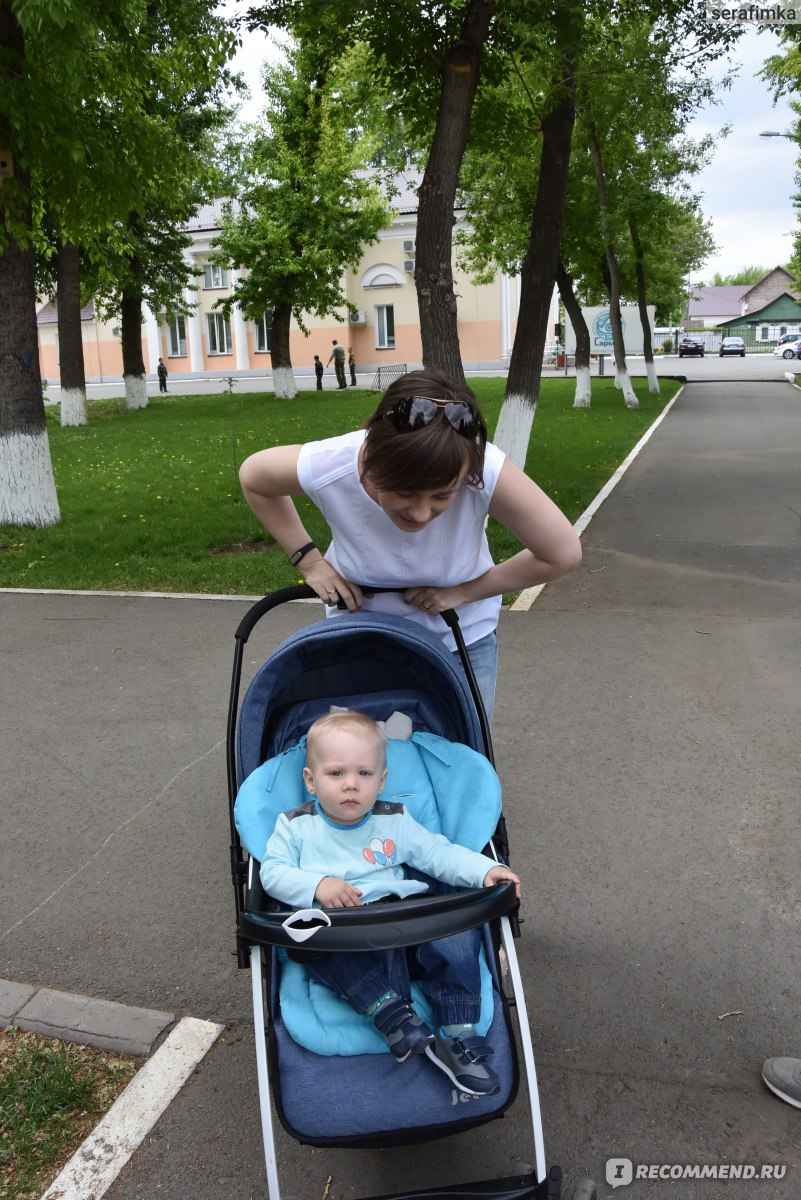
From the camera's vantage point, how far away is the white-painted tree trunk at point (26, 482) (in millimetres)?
9641

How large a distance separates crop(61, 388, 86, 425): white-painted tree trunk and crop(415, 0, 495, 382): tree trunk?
A: 1602 cm

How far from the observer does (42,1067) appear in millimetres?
2709

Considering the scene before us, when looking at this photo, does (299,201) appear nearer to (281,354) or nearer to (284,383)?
(281,354)

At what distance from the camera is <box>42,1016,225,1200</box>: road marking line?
2.34 metres

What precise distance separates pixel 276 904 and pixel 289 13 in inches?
392

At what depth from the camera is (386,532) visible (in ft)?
8.36

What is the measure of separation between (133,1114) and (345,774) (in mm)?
1134

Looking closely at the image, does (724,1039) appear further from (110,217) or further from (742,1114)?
(110,217)

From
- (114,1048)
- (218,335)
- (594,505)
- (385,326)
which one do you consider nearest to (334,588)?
(114,1048)

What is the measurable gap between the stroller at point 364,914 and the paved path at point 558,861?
35cm

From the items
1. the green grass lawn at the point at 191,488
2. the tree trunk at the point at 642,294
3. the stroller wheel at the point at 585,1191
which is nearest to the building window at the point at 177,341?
the green grass lawn at the point at 191,488

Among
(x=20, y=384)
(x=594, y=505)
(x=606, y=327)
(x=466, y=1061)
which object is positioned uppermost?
(x=606, y=327)

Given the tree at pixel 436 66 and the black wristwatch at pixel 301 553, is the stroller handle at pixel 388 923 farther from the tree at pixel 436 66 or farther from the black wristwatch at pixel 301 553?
the tree at pixel 436 66

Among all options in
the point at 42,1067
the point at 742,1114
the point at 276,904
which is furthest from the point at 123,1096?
the point at 742,1114
